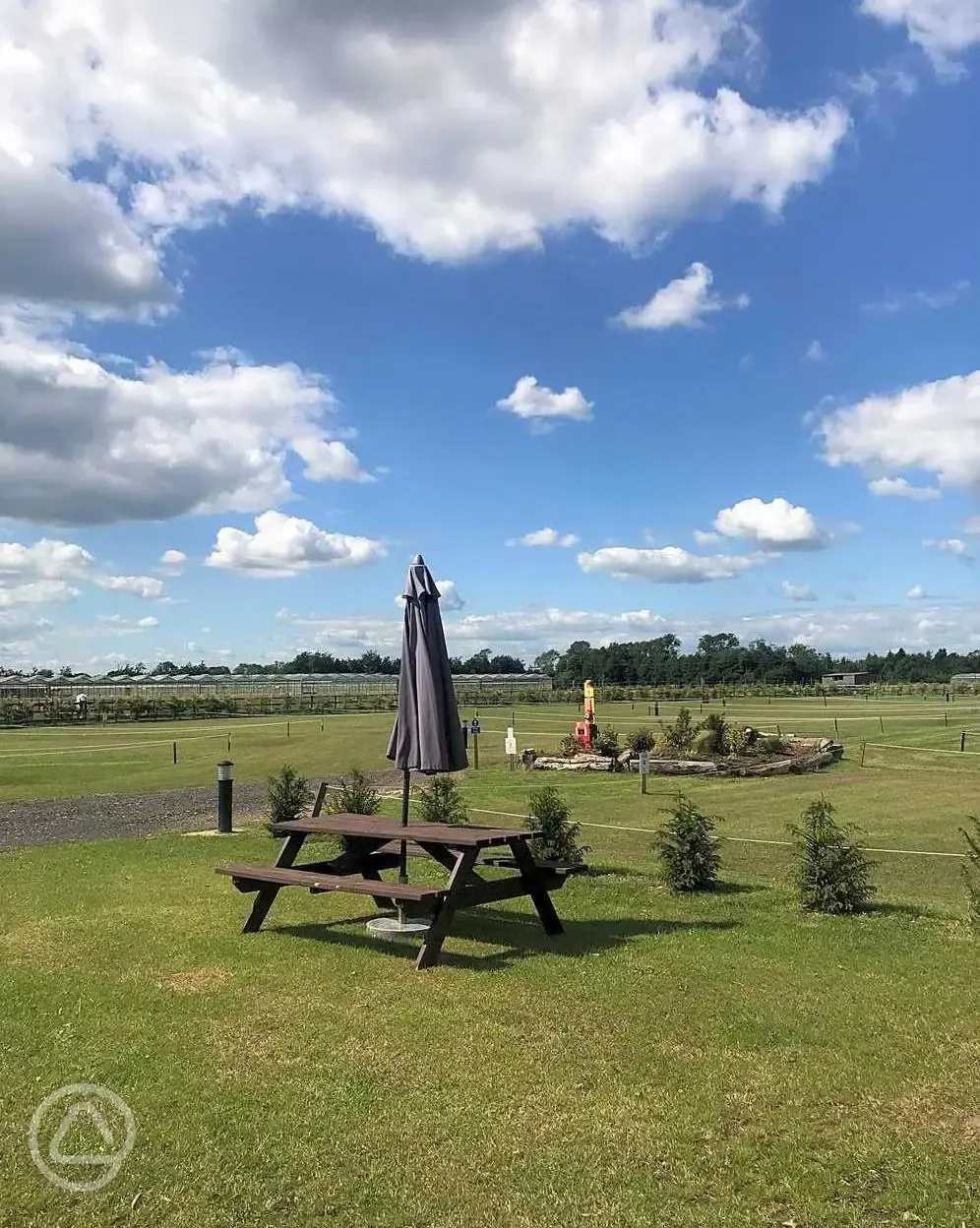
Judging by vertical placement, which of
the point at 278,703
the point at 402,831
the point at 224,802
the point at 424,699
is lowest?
the point at 278,703

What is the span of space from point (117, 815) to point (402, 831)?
1044 cm

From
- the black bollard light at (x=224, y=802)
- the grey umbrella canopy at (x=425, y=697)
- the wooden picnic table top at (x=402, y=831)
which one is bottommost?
the black bollard light at (x=224, y=802)

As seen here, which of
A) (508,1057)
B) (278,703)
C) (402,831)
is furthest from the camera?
(278,703)

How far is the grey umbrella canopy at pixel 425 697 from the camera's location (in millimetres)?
7395

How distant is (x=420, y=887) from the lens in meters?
7.09

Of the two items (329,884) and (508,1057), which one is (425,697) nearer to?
(329,884)

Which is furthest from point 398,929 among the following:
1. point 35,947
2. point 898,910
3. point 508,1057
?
point 898,910

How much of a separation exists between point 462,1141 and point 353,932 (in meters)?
3.64

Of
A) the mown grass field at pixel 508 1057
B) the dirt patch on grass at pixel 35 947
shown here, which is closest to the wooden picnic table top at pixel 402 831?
the mown grass field at pixel 508 1057

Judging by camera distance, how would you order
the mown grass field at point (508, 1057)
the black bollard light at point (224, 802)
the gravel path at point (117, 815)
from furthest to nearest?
the gravel path at point (117, 815) → the black bollard light at point (224, 802) → the mown grass field at point (508, 1057)

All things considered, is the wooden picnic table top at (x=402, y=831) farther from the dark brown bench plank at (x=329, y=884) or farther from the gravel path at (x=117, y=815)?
the gravel path at (x=117, y=815)

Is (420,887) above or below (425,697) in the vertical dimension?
below

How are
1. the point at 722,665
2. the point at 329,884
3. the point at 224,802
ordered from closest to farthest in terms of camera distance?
the point at 329,884
the point at 224,802
the point at 722,665

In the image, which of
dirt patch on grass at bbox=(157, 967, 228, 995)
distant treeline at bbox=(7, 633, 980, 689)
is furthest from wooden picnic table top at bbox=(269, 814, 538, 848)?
distant treeline at bbox=(7, 633, 980, 689)
